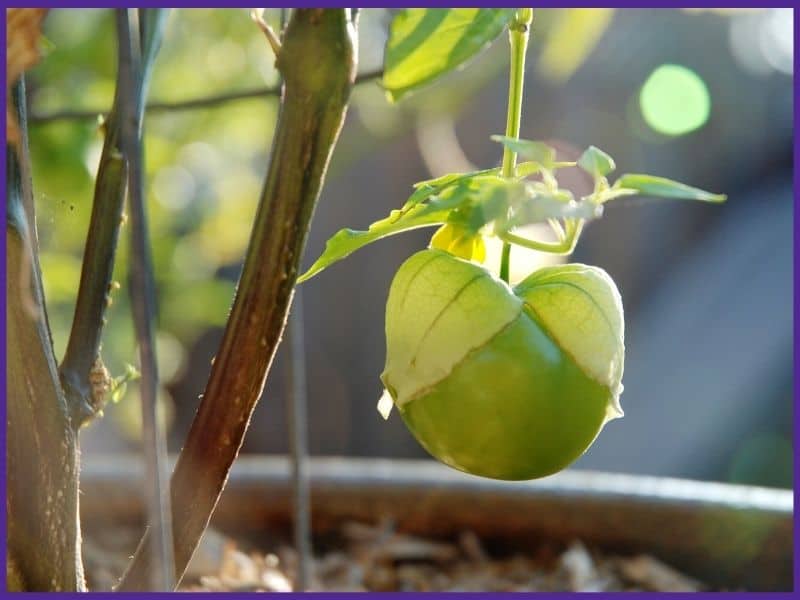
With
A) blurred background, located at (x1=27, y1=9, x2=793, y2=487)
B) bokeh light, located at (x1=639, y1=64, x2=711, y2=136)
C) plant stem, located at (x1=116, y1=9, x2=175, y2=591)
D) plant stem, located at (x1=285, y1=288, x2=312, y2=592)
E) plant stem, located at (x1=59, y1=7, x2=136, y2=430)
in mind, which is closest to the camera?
plant stem, located at (x1=116, y1=9, x2=175, y2=591)

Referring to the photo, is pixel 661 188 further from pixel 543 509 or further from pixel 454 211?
pixel 543 509

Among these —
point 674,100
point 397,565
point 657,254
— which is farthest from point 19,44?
point 657,254

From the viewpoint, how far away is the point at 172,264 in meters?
1.31

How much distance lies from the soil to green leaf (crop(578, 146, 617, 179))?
46 centimetres

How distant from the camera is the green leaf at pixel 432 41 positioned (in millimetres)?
337

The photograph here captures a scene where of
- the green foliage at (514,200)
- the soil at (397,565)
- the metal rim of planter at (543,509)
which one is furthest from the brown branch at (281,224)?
the metal rim of planter at (543,509)

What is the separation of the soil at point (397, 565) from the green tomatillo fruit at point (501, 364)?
382 mm

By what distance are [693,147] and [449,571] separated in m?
2.51

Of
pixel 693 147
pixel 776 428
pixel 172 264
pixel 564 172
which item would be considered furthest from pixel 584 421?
pixel 693 147

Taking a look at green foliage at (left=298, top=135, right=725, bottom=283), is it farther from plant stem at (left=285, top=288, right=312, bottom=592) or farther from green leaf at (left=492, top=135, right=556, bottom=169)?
plant stem at (left=285, top=288, right=312, bottom=592)

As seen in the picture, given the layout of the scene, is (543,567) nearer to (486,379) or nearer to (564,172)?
(486,379)

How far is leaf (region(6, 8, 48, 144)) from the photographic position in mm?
355

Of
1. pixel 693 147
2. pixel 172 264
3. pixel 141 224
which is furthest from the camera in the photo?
pixel 693 147

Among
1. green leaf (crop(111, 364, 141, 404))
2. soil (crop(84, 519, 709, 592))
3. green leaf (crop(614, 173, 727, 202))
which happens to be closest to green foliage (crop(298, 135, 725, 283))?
green leaf (crop(614, 173, 727, 202))
